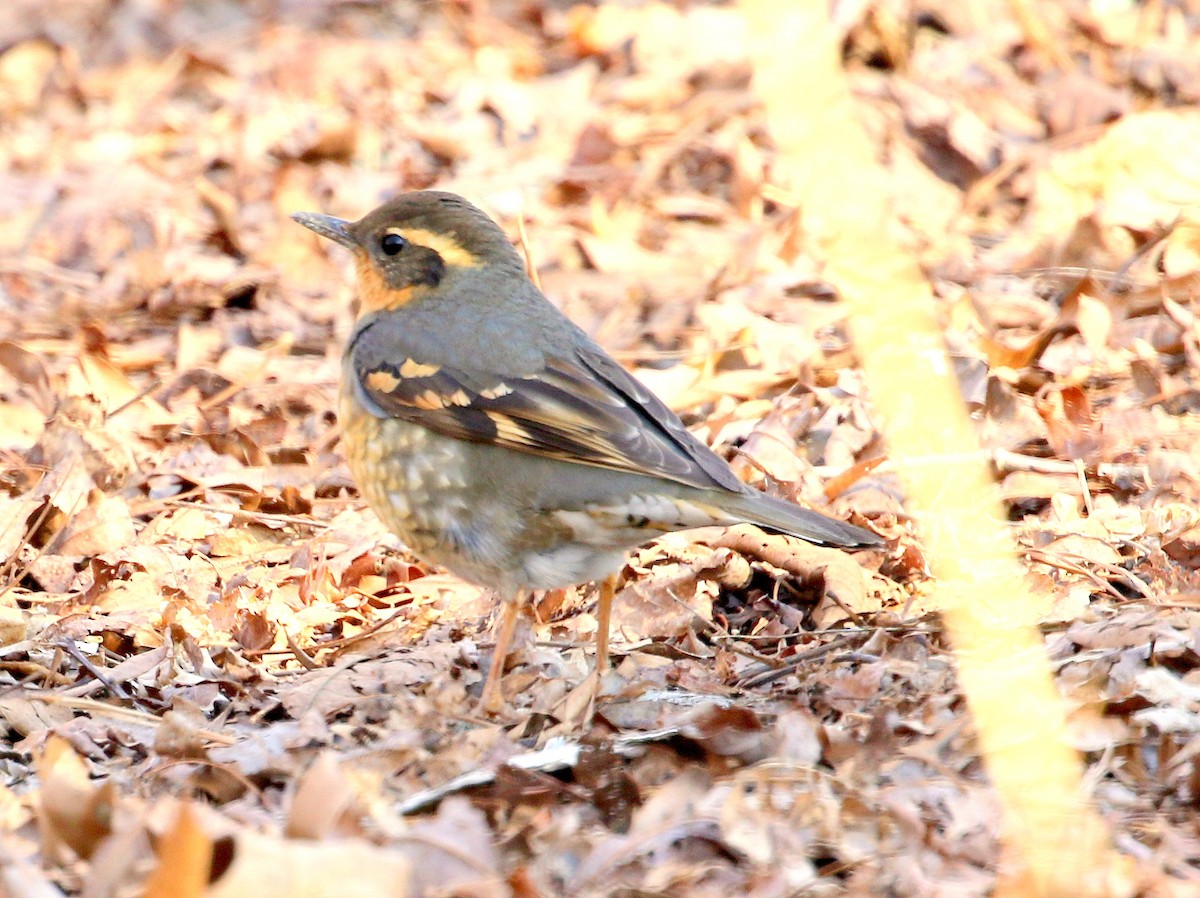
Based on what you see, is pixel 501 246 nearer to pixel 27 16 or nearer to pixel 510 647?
pixel 510 647

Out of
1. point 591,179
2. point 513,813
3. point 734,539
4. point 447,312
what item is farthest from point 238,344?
point 513,813

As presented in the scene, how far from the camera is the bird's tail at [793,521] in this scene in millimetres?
4996

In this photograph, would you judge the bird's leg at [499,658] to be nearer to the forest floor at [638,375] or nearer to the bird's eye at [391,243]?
the forest floor at [638,375]

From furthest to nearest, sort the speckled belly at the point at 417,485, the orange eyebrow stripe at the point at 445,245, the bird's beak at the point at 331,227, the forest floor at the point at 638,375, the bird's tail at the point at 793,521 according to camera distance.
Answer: the bird's beak at the point at 331,227 < the orange eyebrow stripe at the point at 445,245 < the speckled belly at the point at 417,485 < the bird's tail at the point at 793,521 < the forest floor at the point at 638,375

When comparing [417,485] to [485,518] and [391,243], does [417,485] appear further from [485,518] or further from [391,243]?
[391,243]

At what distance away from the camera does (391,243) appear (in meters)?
6.34

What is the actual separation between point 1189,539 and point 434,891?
129 inches

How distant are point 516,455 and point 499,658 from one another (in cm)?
71

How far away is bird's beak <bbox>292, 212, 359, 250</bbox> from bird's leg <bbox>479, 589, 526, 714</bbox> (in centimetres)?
173

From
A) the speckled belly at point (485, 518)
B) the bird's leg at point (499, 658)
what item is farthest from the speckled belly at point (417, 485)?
the bird's leg at point (499, 658)

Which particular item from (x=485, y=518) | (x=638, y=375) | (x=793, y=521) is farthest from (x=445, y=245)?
(x=793, y=521)

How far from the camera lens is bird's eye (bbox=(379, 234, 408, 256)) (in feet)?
20.7

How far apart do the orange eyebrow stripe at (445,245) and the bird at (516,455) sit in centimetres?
9

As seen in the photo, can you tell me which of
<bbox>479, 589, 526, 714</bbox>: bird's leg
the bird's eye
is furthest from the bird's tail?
the bird's eye
